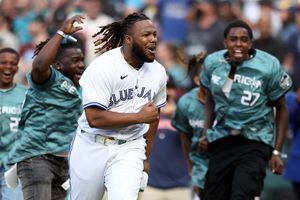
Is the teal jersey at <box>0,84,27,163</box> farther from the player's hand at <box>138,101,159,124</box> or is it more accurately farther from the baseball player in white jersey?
the player's hand at <box>138,101,159,124</box>

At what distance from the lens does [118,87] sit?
8.27m

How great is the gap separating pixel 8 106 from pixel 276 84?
274 centimetres

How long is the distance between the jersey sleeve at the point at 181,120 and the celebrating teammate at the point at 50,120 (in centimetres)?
189

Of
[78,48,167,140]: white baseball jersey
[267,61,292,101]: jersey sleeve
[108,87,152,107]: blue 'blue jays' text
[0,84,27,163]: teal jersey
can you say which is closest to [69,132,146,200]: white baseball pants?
[78,48,167,140]: white baseball jersey

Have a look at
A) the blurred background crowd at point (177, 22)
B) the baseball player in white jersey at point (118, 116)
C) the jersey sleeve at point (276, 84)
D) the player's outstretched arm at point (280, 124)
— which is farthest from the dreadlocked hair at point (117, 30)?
the blurred background crowd at point (177, 22)

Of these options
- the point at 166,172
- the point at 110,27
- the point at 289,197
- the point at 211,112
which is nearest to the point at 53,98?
the point at 110,27

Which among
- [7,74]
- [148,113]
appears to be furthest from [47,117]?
[148,113]

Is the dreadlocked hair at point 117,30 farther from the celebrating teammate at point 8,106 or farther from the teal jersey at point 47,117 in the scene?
the celebrating teammate at point 8,106

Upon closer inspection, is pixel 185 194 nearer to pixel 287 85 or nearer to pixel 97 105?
pixel 287 85

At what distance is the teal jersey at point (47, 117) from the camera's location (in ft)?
30.0

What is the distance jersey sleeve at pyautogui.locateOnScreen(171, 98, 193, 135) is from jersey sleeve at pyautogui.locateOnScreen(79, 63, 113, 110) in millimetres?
2915

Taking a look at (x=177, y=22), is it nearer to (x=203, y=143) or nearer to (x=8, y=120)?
(x=203, y=143)

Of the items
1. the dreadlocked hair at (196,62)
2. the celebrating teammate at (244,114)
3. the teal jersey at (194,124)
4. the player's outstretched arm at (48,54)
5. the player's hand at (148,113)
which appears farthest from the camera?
the dreadlocked hair at (196,62)

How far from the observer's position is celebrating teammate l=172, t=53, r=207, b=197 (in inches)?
427
